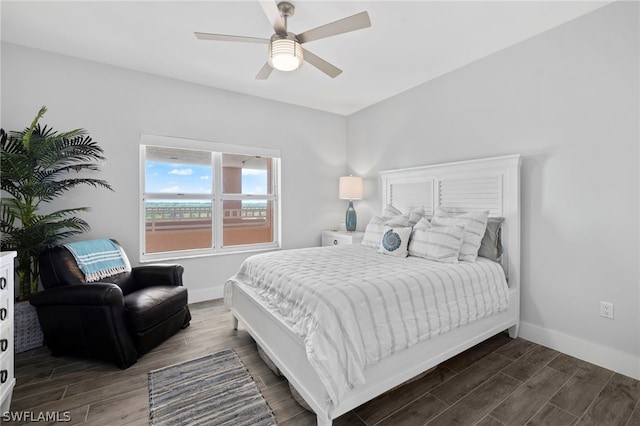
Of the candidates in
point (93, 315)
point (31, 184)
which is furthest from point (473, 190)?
point (31, 184)

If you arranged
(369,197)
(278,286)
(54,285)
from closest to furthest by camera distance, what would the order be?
(278,286) < (54,285) < (369,197)

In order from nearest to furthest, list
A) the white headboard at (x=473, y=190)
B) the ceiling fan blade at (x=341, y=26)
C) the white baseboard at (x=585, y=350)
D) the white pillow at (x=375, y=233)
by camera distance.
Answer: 1. the ceiling fan blade at (x=341, y=26)
2. the white baseboard at (x=585, y=350)
3. the white headboard at (x=473, y=190)
4. the white pillow at (x=375, y=233)

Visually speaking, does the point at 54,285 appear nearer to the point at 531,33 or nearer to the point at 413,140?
the point at 413,140

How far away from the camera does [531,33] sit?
8.30ft

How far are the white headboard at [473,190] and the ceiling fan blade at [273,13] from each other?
2.24 metres

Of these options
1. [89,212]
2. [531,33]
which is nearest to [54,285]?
[89,212]

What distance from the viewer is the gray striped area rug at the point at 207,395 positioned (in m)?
1.65

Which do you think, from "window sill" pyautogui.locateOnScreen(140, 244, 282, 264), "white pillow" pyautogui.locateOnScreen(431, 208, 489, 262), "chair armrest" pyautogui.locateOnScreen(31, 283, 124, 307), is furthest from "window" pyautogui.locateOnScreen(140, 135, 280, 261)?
"white pillow" pyautogui.locateOnScreen(431, 208, 489, 262)

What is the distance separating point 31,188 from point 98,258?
0.79 meters

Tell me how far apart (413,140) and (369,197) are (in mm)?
1130

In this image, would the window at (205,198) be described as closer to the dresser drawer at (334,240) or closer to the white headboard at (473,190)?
the dresser drawer at (334,240)

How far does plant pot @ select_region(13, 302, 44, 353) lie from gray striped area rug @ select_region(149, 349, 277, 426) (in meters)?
1.28

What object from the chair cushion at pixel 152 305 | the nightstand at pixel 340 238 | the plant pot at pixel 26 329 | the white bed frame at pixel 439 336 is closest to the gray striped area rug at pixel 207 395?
the white bed frame at pixel 439 336

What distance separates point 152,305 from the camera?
2301 millimetres
